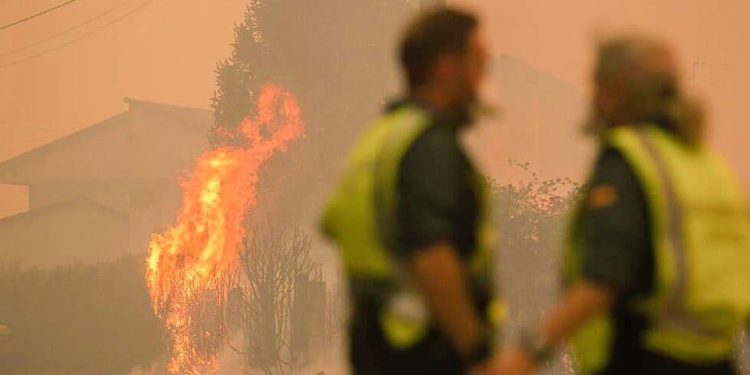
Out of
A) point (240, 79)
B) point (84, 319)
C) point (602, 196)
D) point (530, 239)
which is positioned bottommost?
point (84, 319)

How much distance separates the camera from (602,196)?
340cm

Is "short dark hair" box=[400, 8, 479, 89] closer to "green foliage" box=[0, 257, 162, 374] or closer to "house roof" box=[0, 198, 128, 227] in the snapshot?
"green foliage" box=[0, 257, 162, 374]

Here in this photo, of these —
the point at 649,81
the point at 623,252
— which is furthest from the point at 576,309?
the point at 649,81

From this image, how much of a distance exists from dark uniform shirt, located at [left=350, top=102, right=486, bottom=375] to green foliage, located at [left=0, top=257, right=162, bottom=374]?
3559 cm

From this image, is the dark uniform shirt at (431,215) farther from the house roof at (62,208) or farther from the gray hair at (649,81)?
the house roof at (62,208)

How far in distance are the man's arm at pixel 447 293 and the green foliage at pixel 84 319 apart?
117ft

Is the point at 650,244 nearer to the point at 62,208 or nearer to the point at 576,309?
the point at 576,309

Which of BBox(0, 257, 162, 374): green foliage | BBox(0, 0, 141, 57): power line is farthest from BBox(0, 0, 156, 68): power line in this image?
BBox(0, 257, 162, 374): green foliage

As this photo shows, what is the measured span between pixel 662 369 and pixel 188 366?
1375 inches

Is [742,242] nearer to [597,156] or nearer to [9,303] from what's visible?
[597,156]

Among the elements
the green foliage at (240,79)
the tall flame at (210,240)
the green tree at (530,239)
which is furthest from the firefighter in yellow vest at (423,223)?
the green foliage at (240,79)

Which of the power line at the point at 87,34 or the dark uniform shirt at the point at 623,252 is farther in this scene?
the power line at the point at 87,34

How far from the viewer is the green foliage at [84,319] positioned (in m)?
38.6

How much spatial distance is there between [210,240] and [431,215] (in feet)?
117
